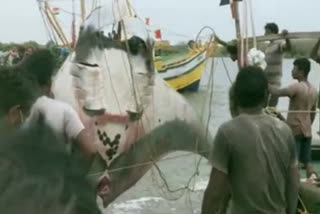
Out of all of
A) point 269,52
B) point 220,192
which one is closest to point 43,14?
point 269,52

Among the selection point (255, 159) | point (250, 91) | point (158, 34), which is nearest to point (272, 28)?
point (158, 34)

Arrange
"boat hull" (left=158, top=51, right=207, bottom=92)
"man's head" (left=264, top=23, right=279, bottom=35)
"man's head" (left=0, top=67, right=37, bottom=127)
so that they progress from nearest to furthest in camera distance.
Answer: "man's head" (left=0, top=67, right=37, bottom=127) < "man's head" (left=264, top=23, right=279, bottom=35) < "boat hull" (left=158, top=51, right=207, bottom=92)

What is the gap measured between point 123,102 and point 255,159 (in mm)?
2896

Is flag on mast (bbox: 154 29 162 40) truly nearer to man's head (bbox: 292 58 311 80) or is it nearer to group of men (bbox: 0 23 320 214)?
man's head (bbox: 292 58 311 80)

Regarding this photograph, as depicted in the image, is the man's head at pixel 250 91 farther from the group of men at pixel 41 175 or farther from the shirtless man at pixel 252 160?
the group of men at pixel 41 175

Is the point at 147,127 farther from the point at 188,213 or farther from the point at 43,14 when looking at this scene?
the point at 43,14

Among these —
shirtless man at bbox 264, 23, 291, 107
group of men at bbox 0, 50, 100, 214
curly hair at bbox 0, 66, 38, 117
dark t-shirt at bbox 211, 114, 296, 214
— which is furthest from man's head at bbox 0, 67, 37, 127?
shirtless man at bbox 264, 23, 291, 107

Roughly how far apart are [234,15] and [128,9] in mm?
937

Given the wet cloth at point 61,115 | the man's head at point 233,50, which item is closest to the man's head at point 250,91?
the wet cloth at point 61,115

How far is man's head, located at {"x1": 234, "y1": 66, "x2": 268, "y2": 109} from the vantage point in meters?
3.79

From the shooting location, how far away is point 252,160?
373cm

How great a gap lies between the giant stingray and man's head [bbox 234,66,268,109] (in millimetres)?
2518

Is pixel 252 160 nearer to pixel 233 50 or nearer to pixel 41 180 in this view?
pixel 41 180

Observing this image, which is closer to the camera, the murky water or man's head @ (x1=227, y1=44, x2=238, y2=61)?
man's head @ (x1=227, y1=44, x2=238, y2=61)
